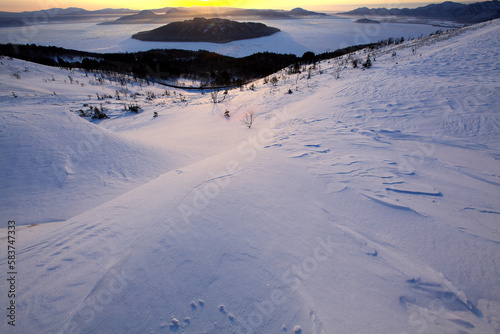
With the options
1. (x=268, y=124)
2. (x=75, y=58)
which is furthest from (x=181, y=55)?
(x=268, y=124)

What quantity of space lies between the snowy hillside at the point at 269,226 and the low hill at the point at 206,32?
57467 millimetres

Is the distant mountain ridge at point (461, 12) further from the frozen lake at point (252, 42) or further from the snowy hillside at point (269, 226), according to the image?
the snowy hillside at point (269, 226)

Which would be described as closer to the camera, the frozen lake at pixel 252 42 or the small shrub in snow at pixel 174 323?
the small shrub in snow at pixel 174 323

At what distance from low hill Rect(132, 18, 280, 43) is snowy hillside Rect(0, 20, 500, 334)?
189 ft

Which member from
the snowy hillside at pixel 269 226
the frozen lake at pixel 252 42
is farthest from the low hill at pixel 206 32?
the snowy hillside at pixel 269 226

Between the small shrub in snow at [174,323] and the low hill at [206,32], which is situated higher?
the low hill at [206,32]

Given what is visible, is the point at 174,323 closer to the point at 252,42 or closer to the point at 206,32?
the point at 252,42

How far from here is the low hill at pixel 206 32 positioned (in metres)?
51.9

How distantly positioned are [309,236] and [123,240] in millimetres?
1709

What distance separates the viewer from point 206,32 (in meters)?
53.2

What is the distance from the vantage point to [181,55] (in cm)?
3706

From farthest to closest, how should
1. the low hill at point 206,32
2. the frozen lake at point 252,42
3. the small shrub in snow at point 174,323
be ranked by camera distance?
the low hill at point 206,32 < the frozen lake at point 252,42 < the small shrub in snow at point 174,323

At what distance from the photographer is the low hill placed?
170ft

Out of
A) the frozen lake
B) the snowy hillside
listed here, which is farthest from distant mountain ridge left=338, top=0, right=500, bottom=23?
the snowy hillside
